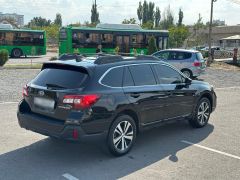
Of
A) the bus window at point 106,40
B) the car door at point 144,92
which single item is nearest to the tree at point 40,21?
the bus window at point 106,40

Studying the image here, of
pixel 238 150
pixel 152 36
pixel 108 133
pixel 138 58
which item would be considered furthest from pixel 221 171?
pixel 152 36

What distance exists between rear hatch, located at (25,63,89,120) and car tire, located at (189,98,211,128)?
3.11 metres

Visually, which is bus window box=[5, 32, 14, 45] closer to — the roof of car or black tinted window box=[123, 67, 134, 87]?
the roof of car

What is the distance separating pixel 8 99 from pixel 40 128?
5287mm

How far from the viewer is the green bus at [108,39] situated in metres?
25.0

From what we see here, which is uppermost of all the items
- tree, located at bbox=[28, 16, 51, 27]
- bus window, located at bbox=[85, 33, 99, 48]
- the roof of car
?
tree, located at bbox=[28, 16, 51, 27]

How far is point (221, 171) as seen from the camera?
484cm

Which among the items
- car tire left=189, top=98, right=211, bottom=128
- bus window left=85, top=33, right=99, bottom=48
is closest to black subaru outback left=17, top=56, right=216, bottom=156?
car tire left=189, top=98, right=211, bottom=128

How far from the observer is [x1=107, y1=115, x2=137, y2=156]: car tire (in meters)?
5.14

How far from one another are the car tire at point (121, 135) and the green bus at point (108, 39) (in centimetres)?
1924

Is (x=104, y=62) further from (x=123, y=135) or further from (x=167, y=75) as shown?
(x=167, y=75)

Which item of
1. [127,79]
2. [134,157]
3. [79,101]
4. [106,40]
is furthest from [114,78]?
[106,40]

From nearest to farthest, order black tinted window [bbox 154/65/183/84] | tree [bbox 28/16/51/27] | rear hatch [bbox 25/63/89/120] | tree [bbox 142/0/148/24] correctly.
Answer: rear hatch [bbox 25/63/89/120]
black tinted window [bbox 154/65/183/84]
tree [bbox 142/0/148/24]
tree [bbox 28/16/51/27]

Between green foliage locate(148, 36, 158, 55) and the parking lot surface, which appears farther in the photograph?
green foliage locate(148, 36, 158, 55)
